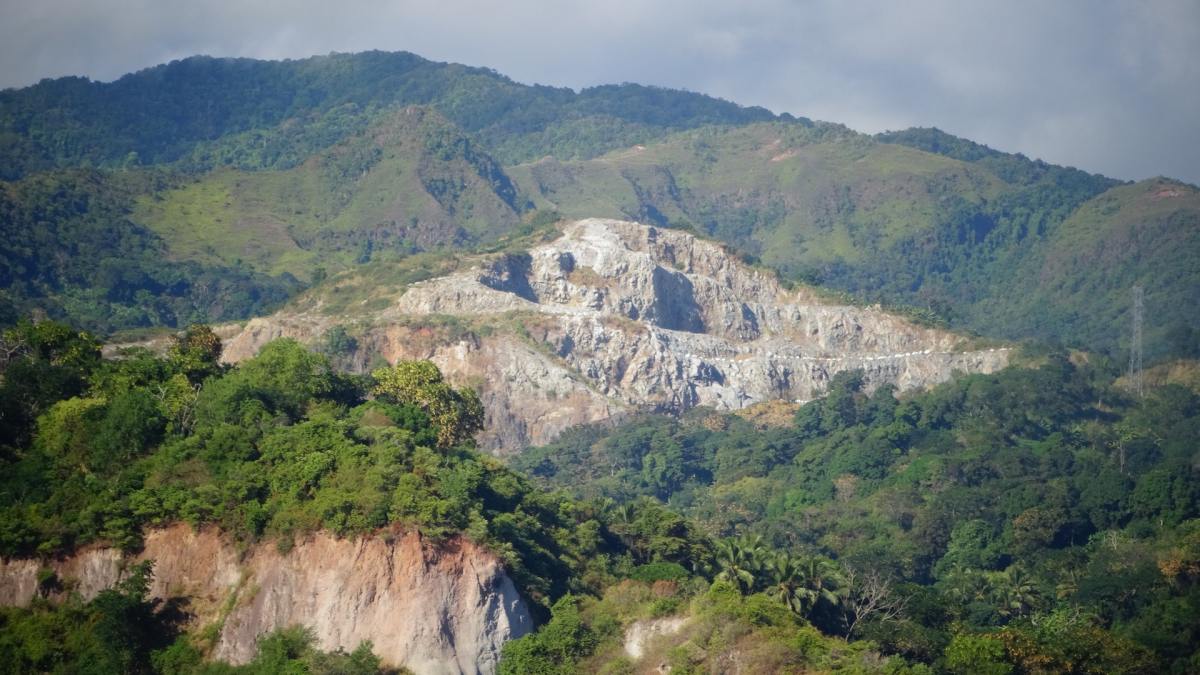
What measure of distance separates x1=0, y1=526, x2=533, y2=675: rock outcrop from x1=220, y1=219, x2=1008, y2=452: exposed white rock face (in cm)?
6370

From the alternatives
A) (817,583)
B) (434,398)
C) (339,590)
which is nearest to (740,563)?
(817,583)

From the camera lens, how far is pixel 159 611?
58.9 m

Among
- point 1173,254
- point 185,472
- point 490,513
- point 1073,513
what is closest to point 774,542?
point 1073,513

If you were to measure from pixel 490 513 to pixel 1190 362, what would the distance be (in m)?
102

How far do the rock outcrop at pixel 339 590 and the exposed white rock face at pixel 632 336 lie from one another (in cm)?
6370

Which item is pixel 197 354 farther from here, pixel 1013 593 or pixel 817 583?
pixel 1013 593

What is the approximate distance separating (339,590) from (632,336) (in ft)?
262

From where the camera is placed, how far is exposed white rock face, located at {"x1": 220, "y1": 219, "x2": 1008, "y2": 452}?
12925 centimetres

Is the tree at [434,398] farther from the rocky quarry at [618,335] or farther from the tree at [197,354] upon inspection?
the rocky quarry at [618,335]

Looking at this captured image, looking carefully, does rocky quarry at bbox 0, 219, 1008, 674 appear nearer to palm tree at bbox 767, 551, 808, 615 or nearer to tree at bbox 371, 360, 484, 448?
tree at bbox 371, 360, 484, 448

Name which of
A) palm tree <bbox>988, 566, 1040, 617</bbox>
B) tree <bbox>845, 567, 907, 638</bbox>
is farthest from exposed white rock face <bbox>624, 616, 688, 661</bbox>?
palm tree <bbox>988, 566, 1040, 617</bbox>

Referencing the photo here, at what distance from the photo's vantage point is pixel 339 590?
57.9m

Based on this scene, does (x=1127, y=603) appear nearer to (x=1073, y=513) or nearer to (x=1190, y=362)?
(x=1073, y=513)

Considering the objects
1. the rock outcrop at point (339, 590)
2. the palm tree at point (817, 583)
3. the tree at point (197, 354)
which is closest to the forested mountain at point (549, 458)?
the rock outcrop at point (339, 590)
